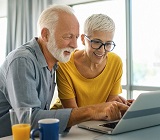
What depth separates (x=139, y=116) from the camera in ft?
3.86

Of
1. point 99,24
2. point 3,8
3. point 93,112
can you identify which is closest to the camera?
point 93,112

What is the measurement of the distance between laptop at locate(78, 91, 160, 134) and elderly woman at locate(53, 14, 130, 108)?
328 millimetres

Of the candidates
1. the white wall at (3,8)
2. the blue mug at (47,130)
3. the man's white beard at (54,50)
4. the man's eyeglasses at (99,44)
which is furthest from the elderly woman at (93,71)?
the white wall at (3,8)

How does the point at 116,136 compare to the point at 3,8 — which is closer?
the point at 116,136

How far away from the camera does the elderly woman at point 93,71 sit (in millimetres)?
1672

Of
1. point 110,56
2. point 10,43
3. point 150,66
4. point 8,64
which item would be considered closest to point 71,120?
point 8,64

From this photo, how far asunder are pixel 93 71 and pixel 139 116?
0.70 metres

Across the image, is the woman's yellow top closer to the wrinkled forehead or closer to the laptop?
the wrinkled forehead

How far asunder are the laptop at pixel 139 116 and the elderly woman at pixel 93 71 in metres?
0.33

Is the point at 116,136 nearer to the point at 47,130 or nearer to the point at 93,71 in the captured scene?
the point at 47,130

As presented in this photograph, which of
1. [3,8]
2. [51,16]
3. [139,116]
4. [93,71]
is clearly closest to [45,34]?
[51,16]

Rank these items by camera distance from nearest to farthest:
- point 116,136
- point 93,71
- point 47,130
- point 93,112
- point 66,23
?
point 47,130, point 116,136, point 93,112, point 66,23, point 93,71

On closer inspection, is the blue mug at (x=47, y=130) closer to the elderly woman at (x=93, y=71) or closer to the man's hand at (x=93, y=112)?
the man's hand at (x=93, y=112)

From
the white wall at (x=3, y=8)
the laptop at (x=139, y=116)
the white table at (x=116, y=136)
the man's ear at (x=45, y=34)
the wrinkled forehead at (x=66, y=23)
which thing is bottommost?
the white table at (x=116, y=136)
